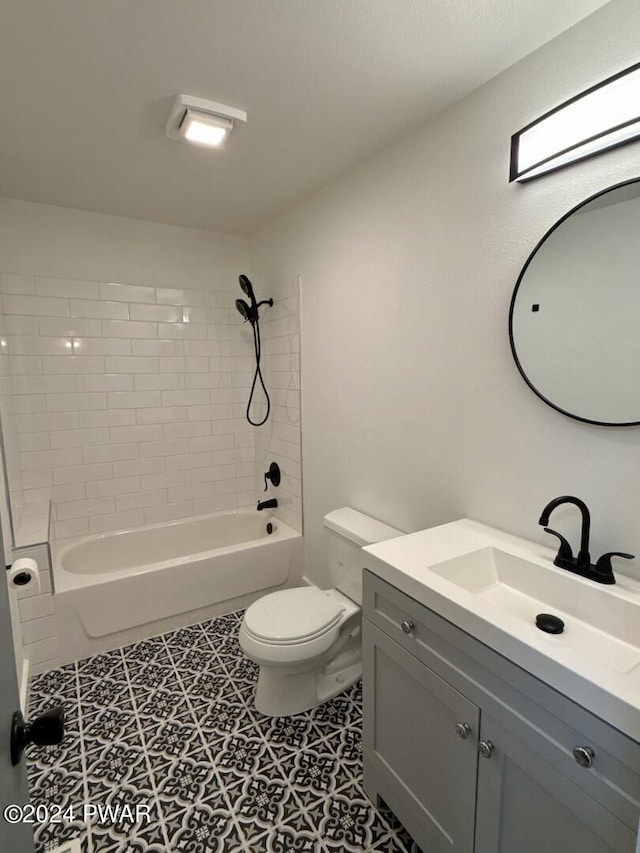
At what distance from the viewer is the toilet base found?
1.88m

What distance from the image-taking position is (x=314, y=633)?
1.81 meters

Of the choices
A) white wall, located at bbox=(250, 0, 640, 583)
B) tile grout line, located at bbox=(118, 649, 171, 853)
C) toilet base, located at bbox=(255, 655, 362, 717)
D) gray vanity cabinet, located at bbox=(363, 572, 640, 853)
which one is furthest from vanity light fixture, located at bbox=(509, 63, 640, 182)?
tile grout line, located at bbox=(118, 649, 171, 853)

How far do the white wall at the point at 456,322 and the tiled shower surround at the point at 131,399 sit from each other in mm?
602

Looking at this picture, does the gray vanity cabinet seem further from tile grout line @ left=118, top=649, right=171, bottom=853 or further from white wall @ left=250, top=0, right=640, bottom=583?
tile grout line @ left=118, top=649, right=171, bottom=853

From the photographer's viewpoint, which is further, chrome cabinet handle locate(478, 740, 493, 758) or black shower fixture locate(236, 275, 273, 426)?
black shower fixture locate(236, 275, 273, 426)

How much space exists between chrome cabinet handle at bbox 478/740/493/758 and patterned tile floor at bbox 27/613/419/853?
666 millimetres

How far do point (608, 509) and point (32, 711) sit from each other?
2.50m

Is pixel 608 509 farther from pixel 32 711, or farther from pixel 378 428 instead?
pixel 32 711

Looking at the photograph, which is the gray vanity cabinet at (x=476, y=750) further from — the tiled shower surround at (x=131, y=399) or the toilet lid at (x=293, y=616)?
the tiled shower surround at (x=131, y=399)

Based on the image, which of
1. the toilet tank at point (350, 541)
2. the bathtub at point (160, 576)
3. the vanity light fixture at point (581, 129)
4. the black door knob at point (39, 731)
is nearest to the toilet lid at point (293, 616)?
the toilet tank at point (350, 541)

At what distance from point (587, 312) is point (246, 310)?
2234 mm

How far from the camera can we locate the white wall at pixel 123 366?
256 centimetres

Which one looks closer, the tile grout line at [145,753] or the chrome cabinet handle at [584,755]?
the chrome cabinet handle at [584,755]

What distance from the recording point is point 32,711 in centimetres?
194
